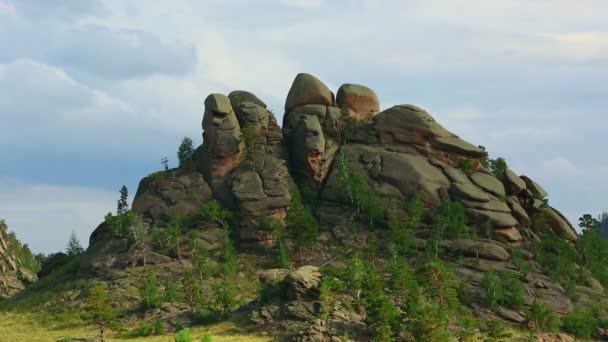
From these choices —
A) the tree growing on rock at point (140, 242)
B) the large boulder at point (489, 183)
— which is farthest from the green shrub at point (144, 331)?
the large boulder at point (489, 183)

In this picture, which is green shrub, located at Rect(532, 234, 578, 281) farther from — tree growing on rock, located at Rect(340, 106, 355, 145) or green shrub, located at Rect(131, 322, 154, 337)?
green shrub, located at Rect(131, 322, 154, 337)

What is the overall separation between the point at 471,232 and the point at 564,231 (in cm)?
1994

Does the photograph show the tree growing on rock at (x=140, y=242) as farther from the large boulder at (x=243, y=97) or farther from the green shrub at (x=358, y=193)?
the large boulder at (x=243, y=97)

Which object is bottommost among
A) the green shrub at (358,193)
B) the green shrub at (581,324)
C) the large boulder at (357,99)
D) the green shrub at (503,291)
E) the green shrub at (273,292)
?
the green shrub at (581,324)

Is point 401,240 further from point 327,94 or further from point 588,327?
point 327,94

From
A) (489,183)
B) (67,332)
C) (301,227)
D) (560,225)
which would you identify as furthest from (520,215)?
(67,332)

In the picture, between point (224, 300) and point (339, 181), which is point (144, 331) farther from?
point (339, 181)

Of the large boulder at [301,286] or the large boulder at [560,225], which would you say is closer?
the large boulder at [301,286]

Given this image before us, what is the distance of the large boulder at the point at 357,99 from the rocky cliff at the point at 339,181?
2.19 meters

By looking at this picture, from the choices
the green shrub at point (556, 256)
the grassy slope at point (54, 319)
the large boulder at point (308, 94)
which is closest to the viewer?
the grassy slope at point (54, 319)

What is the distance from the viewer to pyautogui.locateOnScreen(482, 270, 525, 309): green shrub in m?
81.3

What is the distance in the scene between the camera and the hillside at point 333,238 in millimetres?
73188

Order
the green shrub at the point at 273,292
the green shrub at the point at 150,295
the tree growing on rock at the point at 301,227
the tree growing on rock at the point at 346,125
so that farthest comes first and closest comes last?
the tree growing on rock at the point at 346,125 < the tree growing on rock at the point at 301,227 < the green shrub at the point at 150,295 < the green shrub at the point at 273,292

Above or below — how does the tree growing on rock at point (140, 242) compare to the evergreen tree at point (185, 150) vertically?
below
